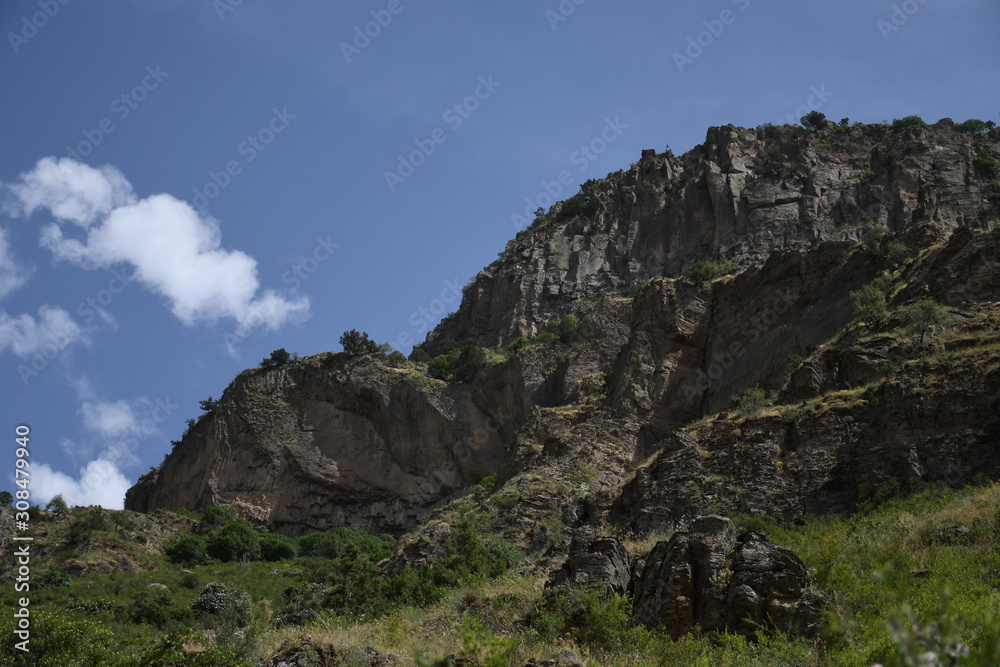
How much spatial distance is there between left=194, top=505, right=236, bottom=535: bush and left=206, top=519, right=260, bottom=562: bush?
7.47 feet

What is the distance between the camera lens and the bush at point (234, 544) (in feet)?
177

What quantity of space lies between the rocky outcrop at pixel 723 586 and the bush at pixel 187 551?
40209mm

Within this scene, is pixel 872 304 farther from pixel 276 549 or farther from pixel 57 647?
pixel 276 549

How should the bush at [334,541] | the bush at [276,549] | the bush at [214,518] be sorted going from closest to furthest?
the bush at [334,541], the bush at [276,549], the bush at [214,518]

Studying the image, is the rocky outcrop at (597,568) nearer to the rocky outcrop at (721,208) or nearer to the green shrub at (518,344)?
the rocky outcrop at (721,208)

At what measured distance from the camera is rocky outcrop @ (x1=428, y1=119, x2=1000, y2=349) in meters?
64.2

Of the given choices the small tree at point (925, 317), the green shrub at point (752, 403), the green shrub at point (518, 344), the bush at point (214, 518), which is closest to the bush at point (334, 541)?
the bush at point (214, 518)

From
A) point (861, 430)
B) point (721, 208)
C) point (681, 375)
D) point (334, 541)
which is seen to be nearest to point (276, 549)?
point (334, 541)

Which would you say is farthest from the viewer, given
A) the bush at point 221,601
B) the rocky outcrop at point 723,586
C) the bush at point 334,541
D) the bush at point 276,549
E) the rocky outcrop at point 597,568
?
the bush at point 276,549

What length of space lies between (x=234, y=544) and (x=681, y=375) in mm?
29810

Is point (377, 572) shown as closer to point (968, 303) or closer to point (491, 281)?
point (968, 303)

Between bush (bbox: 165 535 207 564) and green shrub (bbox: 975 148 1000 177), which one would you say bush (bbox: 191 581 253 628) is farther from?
green shrub (bbox: 975 148 1000 177)

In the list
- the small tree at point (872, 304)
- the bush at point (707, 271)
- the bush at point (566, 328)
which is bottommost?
the small tree at point (872, 304)

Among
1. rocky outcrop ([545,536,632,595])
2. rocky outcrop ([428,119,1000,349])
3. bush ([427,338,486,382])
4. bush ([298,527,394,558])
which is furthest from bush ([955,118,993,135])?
rocky outcrop ([545,536,632,595])
